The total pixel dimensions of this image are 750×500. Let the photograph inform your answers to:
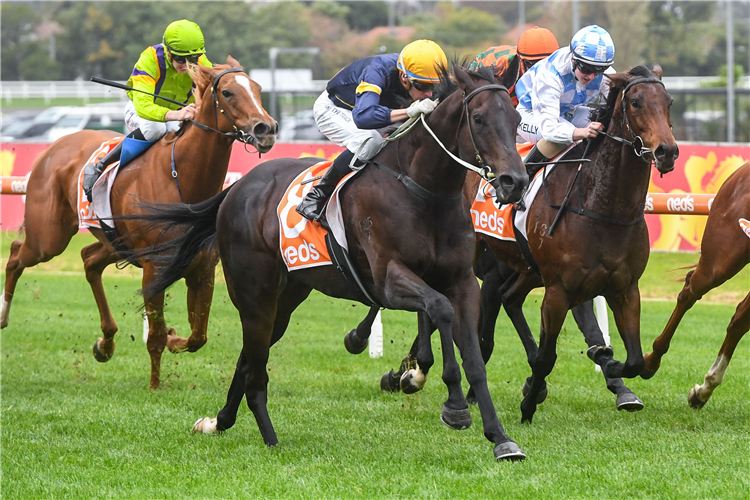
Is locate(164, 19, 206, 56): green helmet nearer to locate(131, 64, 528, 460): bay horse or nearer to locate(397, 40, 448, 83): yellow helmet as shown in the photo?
locate(131, 64, 528, 460): bay horse

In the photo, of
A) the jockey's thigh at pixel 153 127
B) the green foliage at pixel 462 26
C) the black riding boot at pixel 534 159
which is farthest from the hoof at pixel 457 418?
the green foliage at pixel 462 26

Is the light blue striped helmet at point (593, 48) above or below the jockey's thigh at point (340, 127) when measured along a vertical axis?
above

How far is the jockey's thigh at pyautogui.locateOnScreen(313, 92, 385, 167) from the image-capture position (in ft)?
17.5

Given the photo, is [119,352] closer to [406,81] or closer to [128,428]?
[128,428]

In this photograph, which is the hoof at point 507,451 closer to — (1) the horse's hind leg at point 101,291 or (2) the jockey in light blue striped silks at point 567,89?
(2) the jockey in light blue striped silks at point 567,89

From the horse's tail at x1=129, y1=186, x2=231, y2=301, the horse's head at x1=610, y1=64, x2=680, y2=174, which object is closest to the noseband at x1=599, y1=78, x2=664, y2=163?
the horse's head at x1=610, y1=64, x2=680, y2=174

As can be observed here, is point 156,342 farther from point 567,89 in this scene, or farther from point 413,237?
point 567,89

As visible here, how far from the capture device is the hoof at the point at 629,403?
220 inches

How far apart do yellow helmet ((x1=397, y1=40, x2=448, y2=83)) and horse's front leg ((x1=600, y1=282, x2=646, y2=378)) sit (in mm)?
1634

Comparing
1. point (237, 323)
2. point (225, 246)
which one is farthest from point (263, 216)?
point (237, 323)

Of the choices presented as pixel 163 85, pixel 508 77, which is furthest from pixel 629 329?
pixel 163 85

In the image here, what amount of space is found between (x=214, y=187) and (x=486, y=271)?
2.02 m

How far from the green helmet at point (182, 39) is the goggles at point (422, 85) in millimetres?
2431

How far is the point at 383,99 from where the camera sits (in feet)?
17.7
